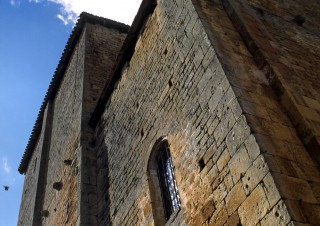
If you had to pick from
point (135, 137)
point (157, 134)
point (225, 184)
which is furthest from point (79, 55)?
point (225, 184)

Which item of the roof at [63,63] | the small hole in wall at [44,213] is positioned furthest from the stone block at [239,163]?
the roof at [63,63]

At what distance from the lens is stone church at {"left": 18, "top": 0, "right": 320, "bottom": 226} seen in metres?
3.60

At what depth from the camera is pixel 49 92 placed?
14.3 m

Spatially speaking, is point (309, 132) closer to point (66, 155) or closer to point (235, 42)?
point (235, 42)

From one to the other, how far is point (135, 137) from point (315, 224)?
4.06 m

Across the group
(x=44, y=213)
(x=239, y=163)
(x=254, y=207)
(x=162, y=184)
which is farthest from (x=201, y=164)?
(x=44, y=213)

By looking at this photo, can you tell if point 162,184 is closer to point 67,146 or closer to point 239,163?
point 239,163

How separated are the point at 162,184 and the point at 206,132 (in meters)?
1.56

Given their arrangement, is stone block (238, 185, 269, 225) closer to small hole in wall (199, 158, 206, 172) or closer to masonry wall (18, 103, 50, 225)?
small hole in wall (199, 158, 206, 172)

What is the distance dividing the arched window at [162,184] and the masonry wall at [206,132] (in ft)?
0.37

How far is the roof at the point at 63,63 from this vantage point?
42.8 feet

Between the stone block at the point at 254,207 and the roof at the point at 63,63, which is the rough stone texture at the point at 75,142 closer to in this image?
the roof at the point at 63,63

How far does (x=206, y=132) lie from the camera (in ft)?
14.8

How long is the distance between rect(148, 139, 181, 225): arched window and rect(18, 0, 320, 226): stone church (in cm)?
2
